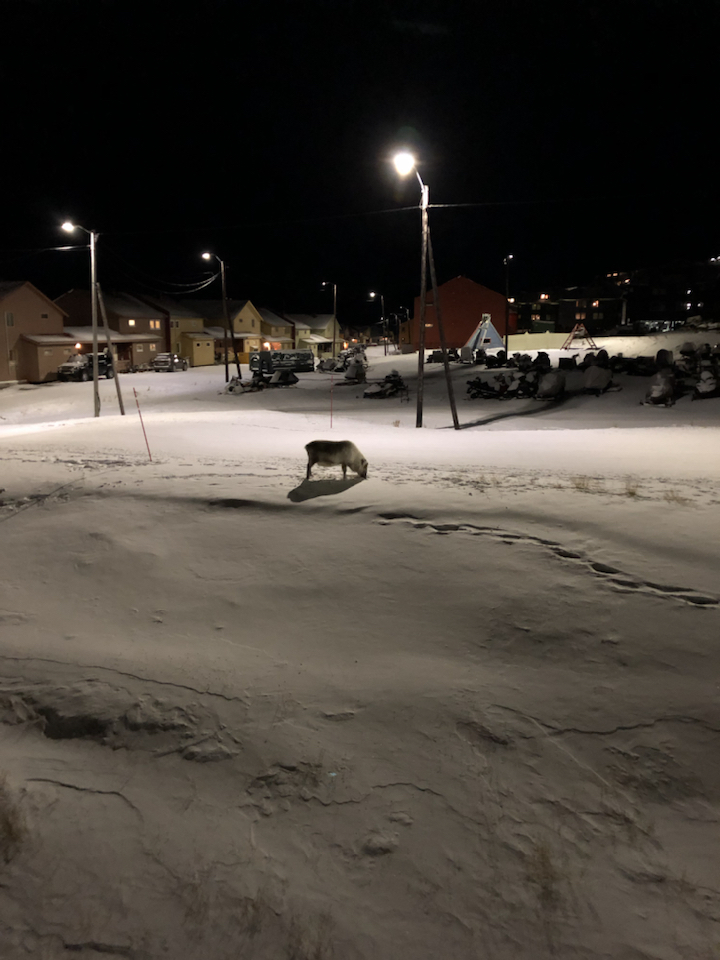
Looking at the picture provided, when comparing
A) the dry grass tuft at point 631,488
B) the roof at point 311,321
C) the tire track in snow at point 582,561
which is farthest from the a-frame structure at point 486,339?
the tire track in snow at point 582,561

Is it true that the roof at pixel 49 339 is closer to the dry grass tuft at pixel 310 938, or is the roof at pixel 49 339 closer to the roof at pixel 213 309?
the roof at pixel 213 309

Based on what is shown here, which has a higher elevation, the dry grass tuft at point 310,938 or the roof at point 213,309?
the roof at point 213,309

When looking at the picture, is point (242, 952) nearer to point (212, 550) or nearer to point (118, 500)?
point (212, 550)

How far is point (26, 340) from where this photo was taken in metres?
43.2

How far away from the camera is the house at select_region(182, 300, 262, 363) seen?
66.4 metres

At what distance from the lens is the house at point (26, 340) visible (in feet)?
140

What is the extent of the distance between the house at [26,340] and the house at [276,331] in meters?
30.1

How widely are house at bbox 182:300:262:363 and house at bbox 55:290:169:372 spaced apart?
6.60m

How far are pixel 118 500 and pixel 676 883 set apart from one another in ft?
27.1

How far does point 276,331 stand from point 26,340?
123ft

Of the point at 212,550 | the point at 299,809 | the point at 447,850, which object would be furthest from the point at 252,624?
the point at 447,850

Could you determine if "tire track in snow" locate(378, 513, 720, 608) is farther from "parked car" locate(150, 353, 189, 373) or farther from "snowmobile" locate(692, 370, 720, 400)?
"parked car" locate(150, 353, 189, 373)

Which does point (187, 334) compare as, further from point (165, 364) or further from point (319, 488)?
point (319, 488)

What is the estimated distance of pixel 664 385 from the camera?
Answer: 2438cm
